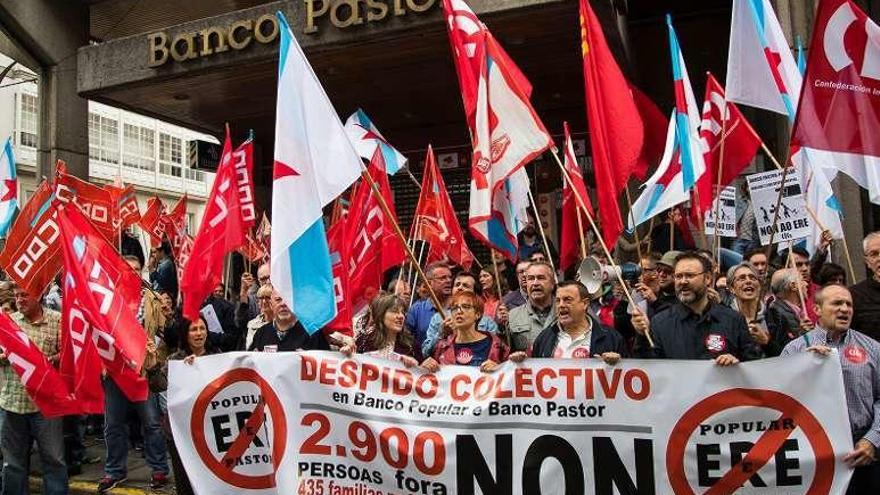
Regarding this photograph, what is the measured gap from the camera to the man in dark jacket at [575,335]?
15.0 feet

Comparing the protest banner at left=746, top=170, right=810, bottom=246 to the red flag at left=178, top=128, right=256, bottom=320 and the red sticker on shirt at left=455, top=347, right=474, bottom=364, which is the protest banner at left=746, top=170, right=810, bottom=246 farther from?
the red flag at left=178, top=128, right=256, bottom=320

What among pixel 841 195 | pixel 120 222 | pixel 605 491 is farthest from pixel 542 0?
pixel 605 491

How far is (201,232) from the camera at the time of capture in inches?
242

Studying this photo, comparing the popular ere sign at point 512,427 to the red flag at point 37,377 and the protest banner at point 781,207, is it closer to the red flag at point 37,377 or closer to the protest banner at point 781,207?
the red flag at point 37,377

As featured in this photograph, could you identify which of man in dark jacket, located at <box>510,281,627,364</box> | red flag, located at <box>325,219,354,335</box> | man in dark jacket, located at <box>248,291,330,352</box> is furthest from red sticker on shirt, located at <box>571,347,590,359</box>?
man in dark jacket, located at <box>248,291,330,352</box>

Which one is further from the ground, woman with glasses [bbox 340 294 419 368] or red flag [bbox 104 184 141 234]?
red flag [bbox 104 184 141 234]

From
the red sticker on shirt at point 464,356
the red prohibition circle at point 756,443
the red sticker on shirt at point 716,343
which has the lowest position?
the red prohibition circle at point 756,443

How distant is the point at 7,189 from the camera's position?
917 cm

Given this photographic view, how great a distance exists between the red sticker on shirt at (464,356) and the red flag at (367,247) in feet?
8.10

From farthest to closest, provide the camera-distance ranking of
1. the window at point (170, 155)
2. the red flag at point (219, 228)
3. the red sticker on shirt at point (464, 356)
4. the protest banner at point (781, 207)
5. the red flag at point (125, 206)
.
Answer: the window at point (170, 155) → the red flag at point (125, 206) → the protest banner at point (781, 207) → the red flag at point (219, 228) → the red sticker on shirt at point (464, 356)

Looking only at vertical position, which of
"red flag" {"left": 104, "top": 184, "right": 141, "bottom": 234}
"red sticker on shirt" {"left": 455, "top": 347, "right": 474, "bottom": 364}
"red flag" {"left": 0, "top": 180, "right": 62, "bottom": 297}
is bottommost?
"red sticker on shirt" {"left": 455, "top": 347, "right": 474, "bottom": 364}

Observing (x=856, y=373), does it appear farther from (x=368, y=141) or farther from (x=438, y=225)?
(x=368, y=141)

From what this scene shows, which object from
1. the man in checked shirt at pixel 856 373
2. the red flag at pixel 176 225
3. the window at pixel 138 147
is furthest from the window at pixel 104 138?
the man in checked shirt at pixel 856 373

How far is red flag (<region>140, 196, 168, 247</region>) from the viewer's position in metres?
12.0
